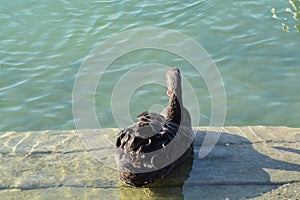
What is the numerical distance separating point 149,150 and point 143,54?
3948 millimetres

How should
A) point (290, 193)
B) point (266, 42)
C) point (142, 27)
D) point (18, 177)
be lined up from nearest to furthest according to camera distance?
1. point (290, 193)
2. point (18, 177)
3. point (266, 42)
4. point (142, 27)

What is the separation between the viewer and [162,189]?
181 inches

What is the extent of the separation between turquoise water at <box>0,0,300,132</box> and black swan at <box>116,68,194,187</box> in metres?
1.86

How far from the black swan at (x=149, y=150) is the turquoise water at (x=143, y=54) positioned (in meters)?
1.86

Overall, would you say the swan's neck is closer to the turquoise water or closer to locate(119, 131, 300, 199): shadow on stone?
locate(119, 131, 300, 199): shadow on stone

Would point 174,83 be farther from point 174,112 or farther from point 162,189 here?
point 162,189

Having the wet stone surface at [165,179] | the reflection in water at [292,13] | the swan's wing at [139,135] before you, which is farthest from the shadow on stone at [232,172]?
the reflection in water at [292,13]

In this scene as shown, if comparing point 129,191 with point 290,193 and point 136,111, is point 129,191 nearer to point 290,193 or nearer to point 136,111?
point 290,193

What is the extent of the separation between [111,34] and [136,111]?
2.43m

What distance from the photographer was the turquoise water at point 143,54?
22.5 ft

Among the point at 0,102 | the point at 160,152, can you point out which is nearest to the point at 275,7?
the point at 0,102

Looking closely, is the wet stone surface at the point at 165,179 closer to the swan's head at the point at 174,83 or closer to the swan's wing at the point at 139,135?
the swan's wing at the point at 139,135

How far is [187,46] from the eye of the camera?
328 inches

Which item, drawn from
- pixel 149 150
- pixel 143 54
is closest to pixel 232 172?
pixel 149 150
